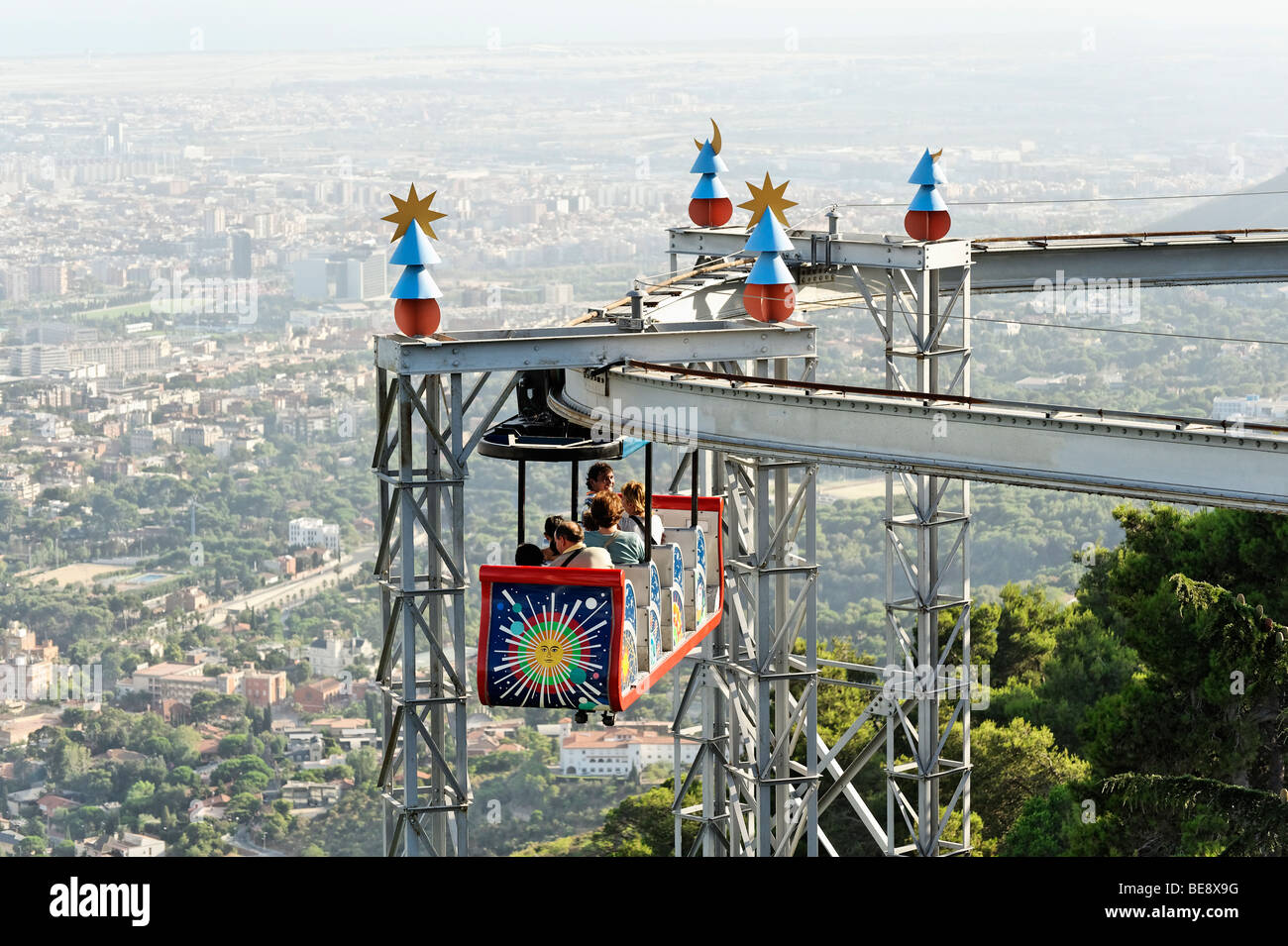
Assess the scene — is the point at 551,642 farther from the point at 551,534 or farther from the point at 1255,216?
the point at 1255,216

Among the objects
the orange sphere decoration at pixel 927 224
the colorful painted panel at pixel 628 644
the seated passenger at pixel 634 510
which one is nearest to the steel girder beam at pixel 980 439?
the seated passenger at pixel 634 510

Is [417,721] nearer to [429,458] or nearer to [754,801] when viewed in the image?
[429,458]

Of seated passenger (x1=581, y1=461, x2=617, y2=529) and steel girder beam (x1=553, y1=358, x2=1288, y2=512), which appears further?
seated passenger (x1=581, y1=461, x2=617, y2=529)

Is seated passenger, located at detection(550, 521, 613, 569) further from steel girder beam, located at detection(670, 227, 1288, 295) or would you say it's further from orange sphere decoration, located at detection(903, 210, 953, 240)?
orange sphere decoration, located at detection(903, 210, 953, 240)

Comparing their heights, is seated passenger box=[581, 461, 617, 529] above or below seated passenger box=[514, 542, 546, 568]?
above

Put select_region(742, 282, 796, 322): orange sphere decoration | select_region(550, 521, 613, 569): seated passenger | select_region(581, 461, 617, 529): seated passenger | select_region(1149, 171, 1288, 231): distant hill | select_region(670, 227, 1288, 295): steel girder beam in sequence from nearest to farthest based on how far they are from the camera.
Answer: select_region(550, 521, 613, 569): seated passenger, select_region(581, 461, 617, 529): seated passenger, select_region(742, 282, 796, 322): orange sphere decoration, select_region(670, 227, 1288, 295): steel girder beam, select_region(1149, 171, 1288, 231): distant hill

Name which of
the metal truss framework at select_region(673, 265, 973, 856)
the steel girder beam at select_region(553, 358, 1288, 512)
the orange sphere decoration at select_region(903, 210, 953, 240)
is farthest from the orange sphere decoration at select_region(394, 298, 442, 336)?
the orange sphere decoration at select_region(903, 210, 953, 240)
